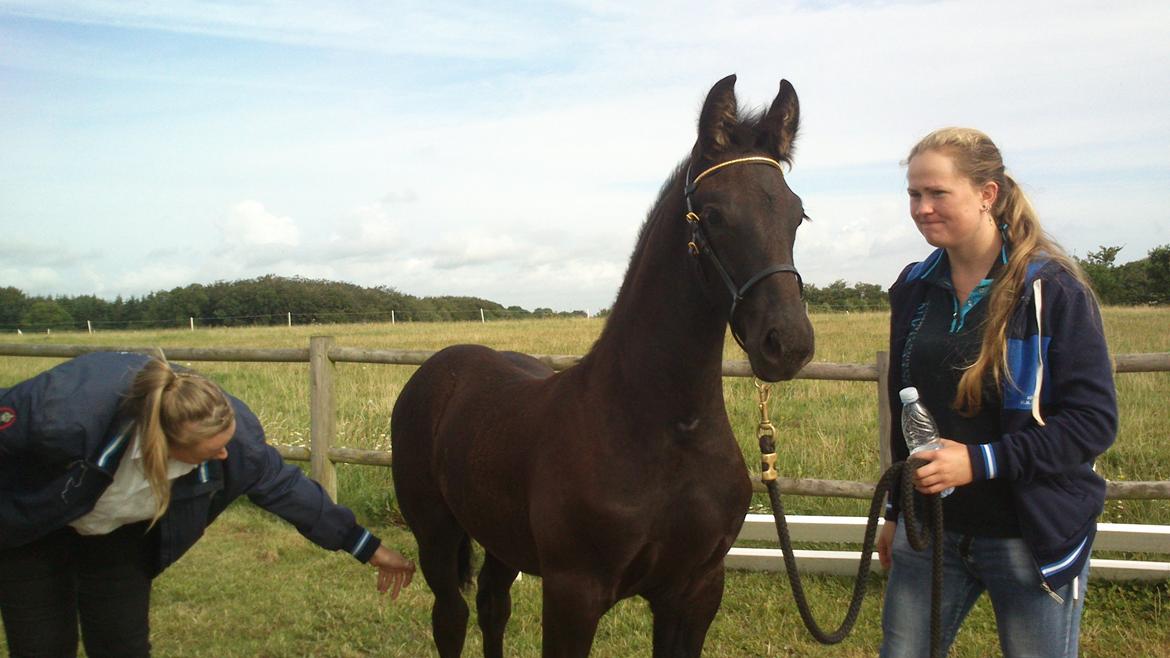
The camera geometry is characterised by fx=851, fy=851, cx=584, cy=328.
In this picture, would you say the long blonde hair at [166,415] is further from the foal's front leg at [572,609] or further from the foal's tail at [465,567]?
the foal's tail at [465,567]

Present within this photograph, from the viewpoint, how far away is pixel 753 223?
2.21 m

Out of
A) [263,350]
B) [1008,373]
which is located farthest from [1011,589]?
[263,350]

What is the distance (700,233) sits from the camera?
7.68 feet

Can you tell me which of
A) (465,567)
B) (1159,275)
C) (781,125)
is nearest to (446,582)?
(465,567)

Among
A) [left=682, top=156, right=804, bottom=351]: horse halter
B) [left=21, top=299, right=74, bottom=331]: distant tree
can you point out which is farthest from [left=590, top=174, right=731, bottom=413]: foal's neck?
[left=21, top=299, right=74, bottom=331]: distant tree

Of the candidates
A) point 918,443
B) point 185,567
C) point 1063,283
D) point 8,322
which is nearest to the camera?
point 1063,283

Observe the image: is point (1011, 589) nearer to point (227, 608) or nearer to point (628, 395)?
point (628, 395)

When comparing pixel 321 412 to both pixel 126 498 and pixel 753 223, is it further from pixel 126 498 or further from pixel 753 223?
pixel 753 223

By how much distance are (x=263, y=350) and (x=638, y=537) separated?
5.41 metres

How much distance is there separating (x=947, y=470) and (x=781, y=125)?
3.50ft

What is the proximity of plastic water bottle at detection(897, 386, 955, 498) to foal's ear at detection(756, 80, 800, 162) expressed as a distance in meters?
0.79

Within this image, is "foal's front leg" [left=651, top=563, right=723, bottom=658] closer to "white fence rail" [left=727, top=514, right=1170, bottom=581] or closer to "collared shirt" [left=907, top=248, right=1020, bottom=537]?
"collared shirt" [left=907, top=248, right=1020, bottom=537]

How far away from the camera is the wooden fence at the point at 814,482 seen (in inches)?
177

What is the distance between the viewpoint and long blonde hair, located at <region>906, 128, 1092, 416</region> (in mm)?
1986
